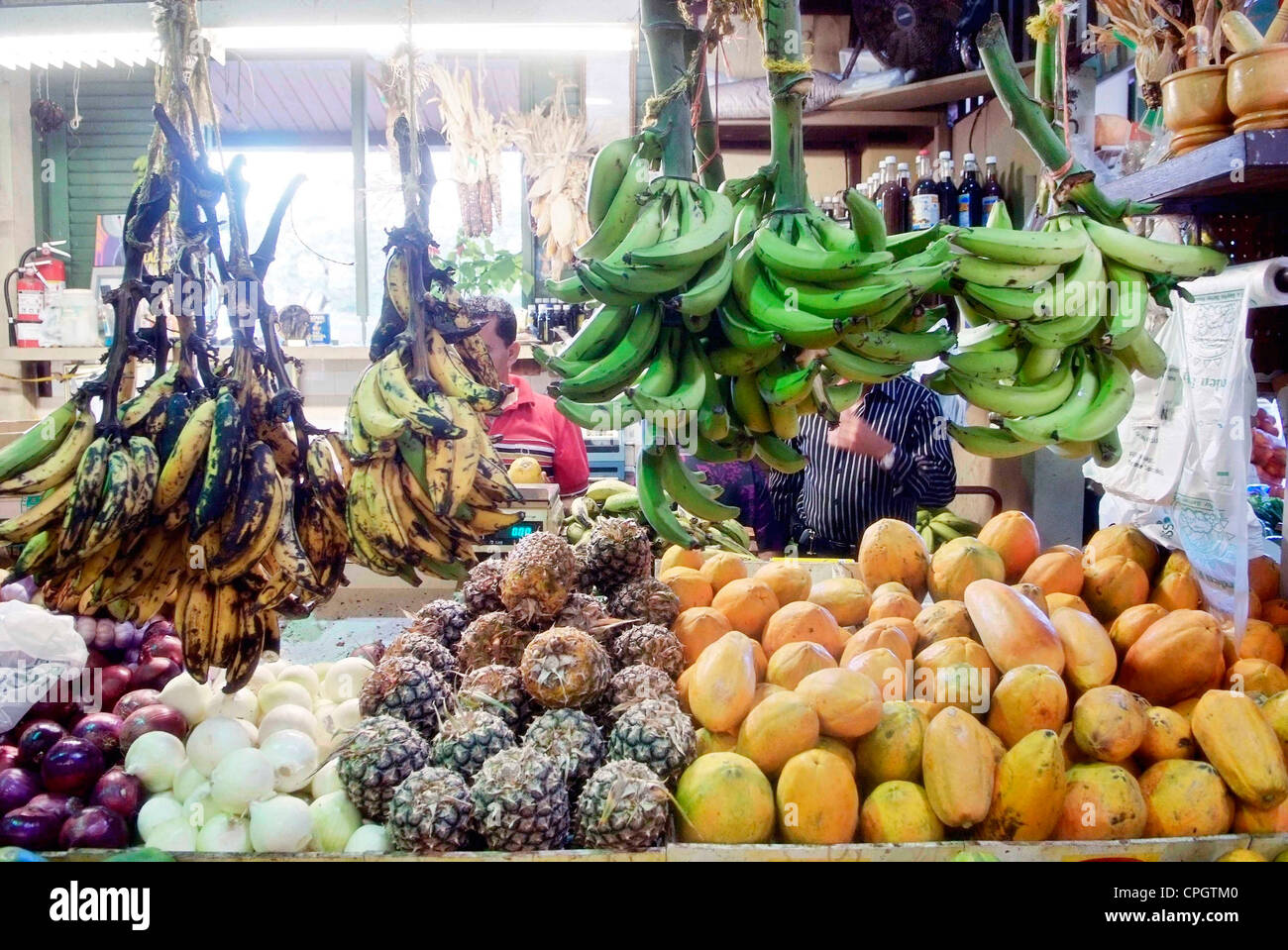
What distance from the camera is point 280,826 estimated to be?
4.58ft

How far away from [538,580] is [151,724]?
73 centimetres

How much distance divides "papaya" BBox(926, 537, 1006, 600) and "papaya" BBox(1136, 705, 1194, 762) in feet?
1.39

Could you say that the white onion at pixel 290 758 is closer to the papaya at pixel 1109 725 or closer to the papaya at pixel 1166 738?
the papaya at pixel 1109 725

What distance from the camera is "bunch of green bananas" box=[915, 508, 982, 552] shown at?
3254 millimetres

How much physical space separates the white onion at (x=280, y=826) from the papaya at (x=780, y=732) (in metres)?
0.71

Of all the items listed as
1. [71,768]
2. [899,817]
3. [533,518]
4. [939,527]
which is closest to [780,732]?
[899,817]

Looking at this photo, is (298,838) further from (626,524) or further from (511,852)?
(626,524)

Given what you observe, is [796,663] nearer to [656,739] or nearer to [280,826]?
[656,739]

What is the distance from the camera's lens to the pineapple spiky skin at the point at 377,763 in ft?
4.59

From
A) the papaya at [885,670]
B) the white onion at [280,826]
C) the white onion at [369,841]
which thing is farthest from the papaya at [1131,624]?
the white onion at [280,826]

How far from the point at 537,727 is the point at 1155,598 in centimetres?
128

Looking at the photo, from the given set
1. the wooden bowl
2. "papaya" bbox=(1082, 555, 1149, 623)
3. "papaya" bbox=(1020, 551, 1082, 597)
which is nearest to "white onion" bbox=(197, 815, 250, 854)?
"papaya" bbox=(1020, 551, 1082, 597)

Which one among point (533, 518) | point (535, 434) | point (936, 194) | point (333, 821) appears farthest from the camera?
point (535, 434)
